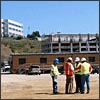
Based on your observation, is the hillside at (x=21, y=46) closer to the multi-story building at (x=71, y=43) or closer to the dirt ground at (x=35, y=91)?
the multi-story building at (x=71, y=43)

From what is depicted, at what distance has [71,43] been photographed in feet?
473

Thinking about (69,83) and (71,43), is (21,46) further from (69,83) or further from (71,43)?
(69,83)

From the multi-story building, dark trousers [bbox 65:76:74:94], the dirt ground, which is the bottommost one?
the dirt ground

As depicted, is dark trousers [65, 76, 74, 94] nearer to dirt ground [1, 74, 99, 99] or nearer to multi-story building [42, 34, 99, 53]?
dirt ground [1, 74, 99, 99]

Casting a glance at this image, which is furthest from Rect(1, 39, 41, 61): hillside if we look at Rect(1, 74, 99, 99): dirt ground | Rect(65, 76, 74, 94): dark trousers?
Rect(65, 76, 74, 94): dark trousers

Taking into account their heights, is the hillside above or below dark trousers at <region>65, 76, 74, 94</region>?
above

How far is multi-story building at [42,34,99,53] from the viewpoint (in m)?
143

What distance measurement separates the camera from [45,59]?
65500mm

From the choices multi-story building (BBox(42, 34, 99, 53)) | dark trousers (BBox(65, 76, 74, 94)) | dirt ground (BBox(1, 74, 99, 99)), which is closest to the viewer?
dirt ground (BBox(1, 74, 99, 99))

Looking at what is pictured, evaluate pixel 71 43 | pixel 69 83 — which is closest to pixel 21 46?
pixel 71 43

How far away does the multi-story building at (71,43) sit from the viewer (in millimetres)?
143250

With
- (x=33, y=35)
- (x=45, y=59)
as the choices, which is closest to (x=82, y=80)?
(x=45, y=59)

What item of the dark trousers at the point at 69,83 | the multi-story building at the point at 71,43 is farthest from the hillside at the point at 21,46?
the dark trousers at the point at 69,83

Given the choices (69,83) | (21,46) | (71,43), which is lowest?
(69,83)
